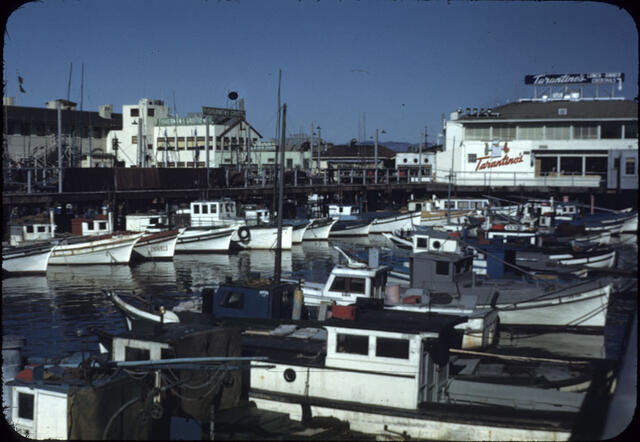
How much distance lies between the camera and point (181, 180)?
2638 inches

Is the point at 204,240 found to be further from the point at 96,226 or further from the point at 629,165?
the point at 629,165

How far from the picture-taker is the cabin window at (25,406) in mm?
12586

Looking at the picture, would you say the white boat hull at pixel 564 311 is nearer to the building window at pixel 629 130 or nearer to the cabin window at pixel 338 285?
the cabin window at pixel 338 285

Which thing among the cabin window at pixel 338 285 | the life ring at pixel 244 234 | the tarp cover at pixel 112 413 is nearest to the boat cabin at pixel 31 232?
the life ring at pixel 244 234

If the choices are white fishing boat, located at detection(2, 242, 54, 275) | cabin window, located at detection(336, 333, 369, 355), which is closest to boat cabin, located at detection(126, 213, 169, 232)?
white fishing boat, located at detection(2, 242, 54, 275)

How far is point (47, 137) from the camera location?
247 ft

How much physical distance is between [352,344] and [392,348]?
869 millimetres

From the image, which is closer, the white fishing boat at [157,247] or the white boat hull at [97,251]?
the white boat hull at [97,251]

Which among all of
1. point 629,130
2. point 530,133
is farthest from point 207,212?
point 629,130

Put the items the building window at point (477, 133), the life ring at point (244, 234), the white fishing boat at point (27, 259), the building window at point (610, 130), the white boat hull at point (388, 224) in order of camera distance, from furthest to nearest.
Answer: the building window at point (477, 133) < the building window at point (610, 130) < the white boat hull at point (388, 224) < the life ring at point (244, 234) < the white fishing boat at point (27, 259)

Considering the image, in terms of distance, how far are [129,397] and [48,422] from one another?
141 cm

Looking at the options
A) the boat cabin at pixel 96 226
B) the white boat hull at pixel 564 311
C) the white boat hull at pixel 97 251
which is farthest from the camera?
the boat cabin at pixel 96 226

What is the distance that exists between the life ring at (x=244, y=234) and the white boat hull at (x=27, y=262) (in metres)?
15.1

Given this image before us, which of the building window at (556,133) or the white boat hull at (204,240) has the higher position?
the building window at (556,133)
